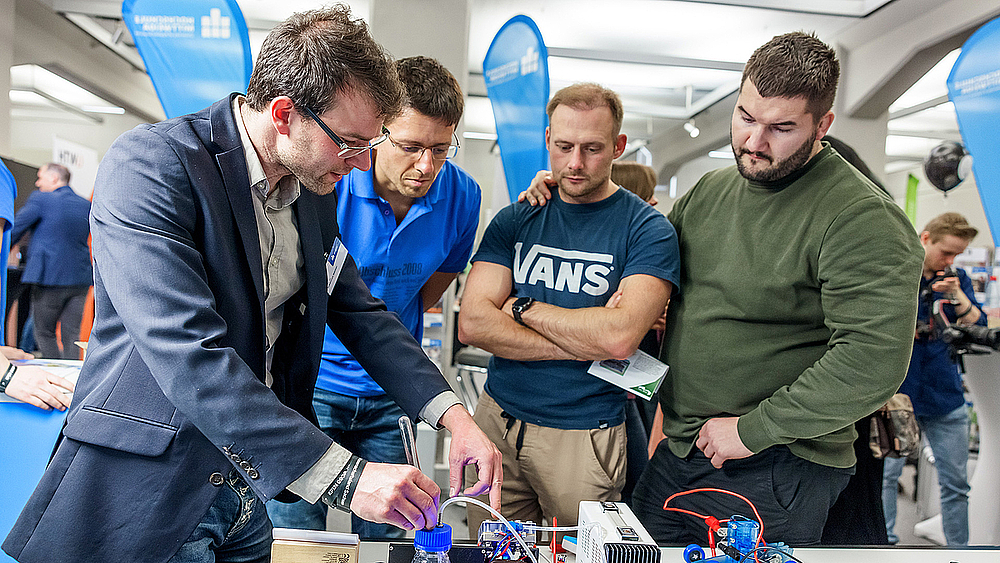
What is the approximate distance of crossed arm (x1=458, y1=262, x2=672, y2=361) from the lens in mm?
1735

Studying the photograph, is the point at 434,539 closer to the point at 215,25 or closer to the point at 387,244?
the point at 387,244

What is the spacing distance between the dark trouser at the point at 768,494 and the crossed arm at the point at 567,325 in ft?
1.19

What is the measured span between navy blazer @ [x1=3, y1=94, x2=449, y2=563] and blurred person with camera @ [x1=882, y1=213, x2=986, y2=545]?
3465 mm

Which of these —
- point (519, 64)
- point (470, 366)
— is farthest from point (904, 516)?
point (519, 64)

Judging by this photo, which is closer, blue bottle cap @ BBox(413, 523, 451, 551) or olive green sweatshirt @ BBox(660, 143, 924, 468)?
blue bottle cap @ BBox(413, 523, 451, 551)

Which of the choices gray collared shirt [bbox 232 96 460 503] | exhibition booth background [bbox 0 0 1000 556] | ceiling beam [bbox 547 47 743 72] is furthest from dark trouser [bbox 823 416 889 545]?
ceiling beam [bbox 547 47 743 72]

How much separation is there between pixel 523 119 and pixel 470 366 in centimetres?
197

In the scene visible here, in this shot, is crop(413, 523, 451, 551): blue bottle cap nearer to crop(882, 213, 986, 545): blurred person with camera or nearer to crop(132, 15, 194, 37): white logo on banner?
crop(132, 15, 194, 37): white logo on banner

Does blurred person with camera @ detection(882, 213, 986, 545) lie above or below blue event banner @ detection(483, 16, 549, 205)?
below

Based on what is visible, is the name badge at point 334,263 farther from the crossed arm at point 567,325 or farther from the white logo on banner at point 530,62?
the white logo on banner at point 530,62

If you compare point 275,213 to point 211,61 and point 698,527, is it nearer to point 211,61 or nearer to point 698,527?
point 698,527

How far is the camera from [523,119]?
10.2 ft

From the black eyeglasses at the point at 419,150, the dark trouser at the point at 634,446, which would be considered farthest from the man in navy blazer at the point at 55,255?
the dark trouser at the point at 634,446

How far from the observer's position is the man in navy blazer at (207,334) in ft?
3.08
